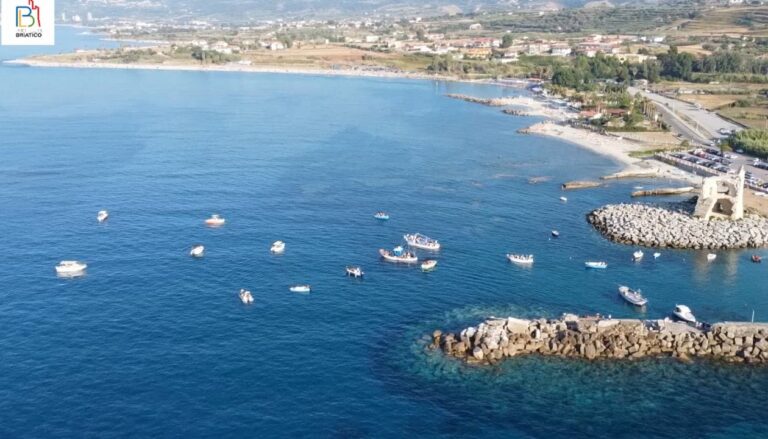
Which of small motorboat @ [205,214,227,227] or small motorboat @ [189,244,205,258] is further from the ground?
small motorboat @ [205,214,227,227]

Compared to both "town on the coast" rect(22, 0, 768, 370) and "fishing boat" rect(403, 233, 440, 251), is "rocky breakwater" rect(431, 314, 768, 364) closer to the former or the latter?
"town on the coast" rect(22, 0, 768, 370)

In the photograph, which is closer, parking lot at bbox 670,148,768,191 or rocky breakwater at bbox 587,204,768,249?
rocky breakwater at bbox 587,204,768,249

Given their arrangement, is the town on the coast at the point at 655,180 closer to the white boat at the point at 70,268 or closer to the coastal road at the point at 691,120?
the white boat at the point at 70,268

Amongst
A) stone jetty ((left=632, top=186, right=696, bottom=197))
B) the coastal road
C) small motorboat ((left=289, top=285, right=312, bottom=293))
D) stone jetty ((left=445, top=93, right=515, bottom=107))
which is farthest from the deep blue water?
stone jetty ((left=445, top=93, right=515, bottom=107))

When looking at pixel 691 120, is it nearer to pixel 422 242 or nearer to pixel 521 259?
pixel 521 259

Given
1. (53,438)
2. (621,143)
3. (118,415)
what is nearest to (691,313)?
(118,415)

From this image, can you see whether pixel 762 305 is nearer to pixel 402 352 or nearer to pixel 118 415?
pixel 402 352

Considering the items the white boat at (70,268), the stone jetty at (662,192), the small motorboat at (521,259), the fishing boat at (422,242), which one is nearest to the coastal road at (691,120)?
the stone jetty at (662,192)
